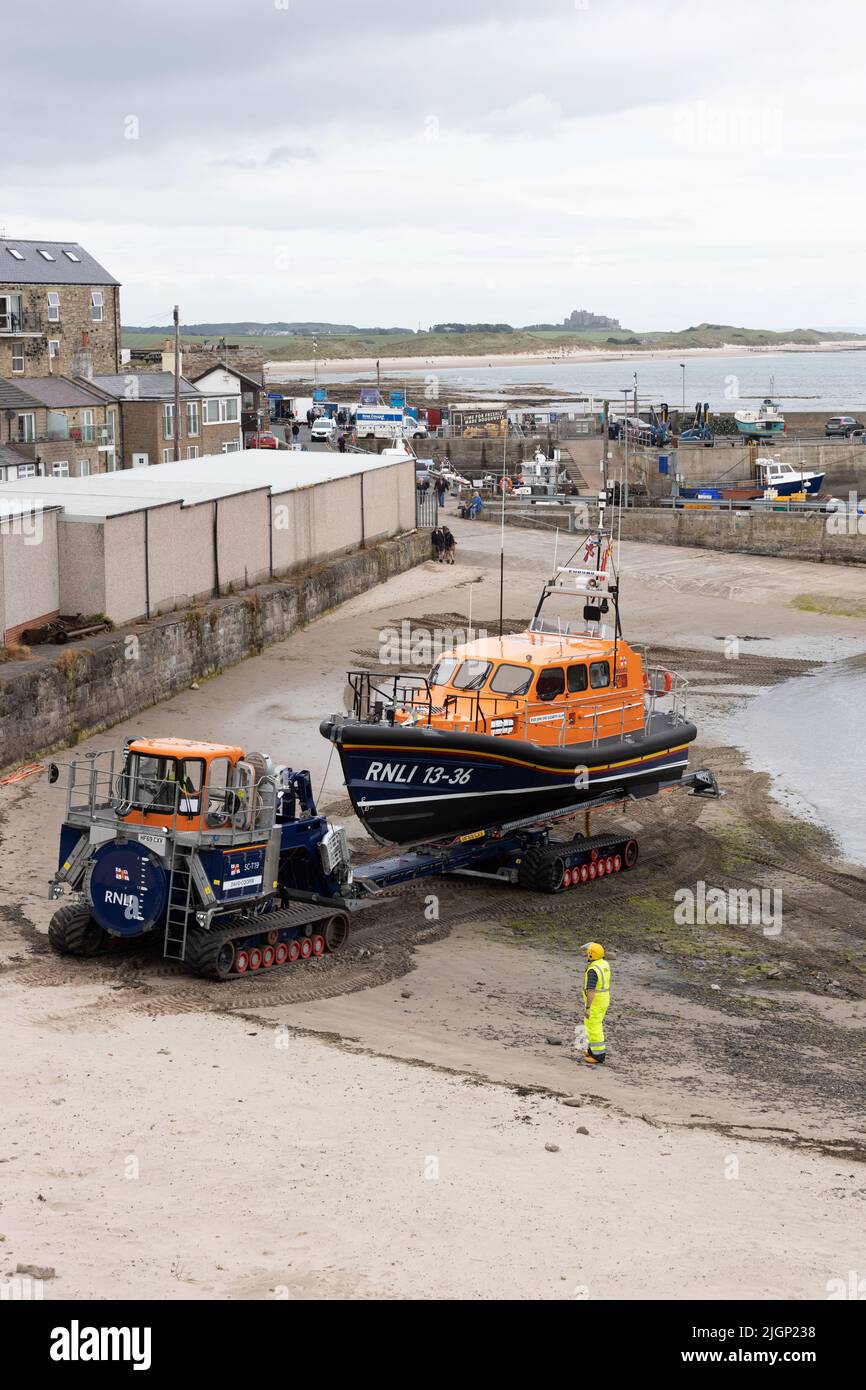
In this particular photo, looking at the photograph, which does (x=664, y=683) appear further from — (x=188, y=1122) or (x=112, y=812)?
(x=188, y=1122)

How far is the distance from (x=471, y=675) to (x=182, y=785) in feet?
17.8

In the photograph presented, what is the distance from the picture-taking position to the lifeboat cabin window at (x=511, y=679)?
760 inches

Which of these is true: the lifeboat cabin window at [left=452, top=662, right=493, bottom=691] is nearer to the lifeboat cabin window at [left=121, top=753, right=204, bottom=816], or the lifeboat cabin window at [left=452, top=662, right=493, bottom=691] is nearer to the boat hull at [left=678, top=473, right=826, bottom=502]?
the lifeboat cabin window at [left=121, top=753, right=204, bottom=816]

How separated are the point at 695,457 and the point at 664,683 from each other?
39736mm

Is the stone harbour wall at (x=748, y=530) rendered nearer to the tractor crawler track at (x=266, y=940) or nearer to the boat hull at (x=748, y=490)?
the boat hull at (x=748, y=490)

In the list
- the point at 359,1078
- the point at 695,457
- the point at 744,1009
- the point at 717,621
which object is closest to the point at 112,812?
the point at 359,1078

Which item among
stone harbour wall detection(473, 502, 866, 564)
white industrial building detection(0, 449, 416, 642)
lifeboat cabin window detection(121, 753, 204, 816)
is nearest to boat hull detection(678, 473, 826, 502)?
stone harbour wall detection(473, 502, 866, 564)

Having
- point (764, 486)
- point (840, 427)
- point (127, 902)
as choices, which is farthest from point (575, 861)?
point (840, 427)

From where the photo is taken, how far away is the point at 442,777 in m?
18.0

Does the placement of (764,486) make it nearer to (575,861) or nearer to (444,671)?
(444,671)

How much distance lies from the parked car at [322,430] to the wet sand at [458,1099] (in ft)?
178


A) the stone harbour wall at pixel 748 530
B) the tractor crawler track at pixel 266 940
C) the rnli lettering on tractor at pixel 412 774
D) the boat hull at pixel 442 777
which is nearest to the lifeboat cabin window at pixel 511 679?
the boat hull at pixel 442 777

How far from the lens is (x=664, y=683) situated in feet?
73.7
